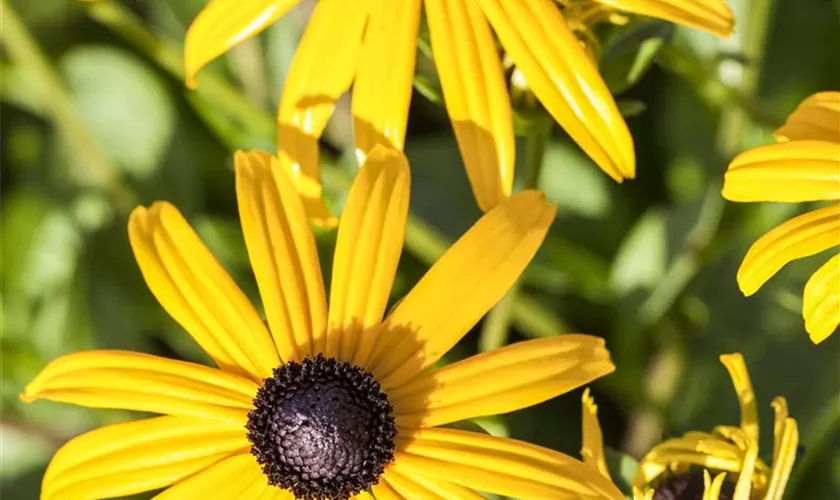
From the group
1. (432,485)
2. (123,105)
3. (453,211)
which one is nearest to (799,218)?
(432,485)

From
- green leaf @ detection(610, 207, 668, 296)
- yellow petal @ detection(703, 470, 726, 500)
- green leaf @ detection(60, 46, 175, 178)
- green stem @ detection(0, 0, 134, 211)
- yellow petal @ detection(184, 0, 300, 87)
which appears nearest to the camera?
yellow petal @ detection(703, 470, 726, 500)

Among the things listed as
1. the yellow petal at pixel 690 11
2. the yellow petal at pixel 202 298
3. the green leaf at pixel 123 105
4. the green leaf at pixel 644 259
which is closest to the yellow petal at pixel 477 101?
the yellow petal at pixel 690 11

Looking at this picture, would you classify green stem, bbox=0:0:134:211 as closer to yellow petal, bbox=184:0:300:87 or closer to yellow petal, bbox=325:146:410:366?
yellow petal, bbox=184:0:300:87

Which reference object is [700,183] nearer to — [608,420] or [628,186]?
[628,186]

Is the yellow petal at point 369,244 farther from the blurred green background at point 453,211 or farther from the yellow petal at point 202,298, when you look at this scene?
the blurred green background at point 453,211

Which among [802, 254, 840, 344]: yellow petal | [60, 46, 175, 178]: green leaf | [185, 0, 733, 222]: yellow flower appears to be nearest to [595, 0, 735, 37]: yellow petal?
[185, 0, 733, 222]: yellow flower

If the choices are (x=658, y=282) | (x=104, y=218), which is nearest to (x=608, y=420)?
(x=658, y=282)
